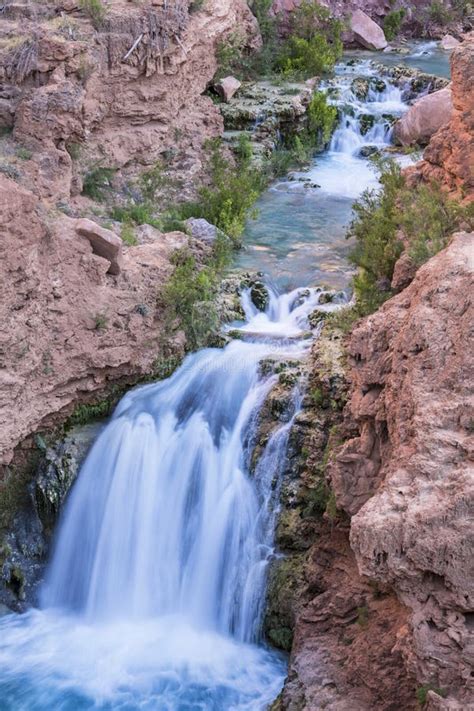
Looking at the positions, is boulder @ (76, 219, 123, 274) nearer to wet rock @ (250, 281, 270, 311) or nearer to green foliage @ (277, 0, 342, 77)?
wet rock @ (250, 281, 270, 311)

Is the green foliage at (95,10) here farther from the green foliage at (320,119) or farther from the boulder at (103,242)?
the green foliage at (320,119)

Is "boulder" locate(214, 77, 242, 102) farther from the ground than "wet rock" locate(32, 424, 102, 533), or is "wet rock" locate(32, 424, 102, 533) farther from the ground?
"boulder" locate(214, 77, 242, 102)

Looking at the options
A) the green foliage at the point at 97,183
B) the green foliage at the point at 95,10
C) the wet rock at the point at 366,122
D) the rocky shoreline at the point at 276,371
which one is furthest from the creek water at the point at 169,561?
the wet rock at the point at 366,122

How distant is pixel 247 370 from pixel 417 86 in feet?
38.8

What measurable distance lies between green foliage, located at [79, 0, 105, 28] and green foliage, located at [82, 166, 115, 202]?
220 centimetres

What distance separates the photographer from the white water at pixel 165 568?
741cm

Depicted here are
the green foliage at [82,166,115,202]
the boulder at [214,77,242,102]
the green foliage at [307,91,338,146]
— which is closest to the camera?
the green foliage at [82,166,115,202]

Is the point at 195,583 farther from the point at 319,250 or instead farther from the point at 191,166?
the point at 191,166

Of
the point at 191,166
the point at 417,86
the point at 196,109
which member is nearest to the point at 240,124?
the point at 196,109

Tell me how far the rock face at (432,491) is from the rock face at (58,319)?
13.4 ft

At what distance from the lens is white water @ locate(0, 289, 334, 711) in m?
7.41

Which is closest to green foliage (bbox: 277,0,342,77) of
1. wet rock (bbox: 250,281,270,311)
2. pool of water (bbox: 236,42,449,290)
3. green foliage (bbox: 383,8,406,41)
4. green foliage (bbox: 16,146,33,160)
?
pool of water (bbox: 236,42,449,290)

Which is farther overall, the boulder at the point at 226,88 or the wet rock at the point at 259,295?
the boulder at the point at 226,88

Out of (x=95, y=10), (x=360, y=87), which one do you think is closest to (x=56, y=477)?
(x=95, y=10)
